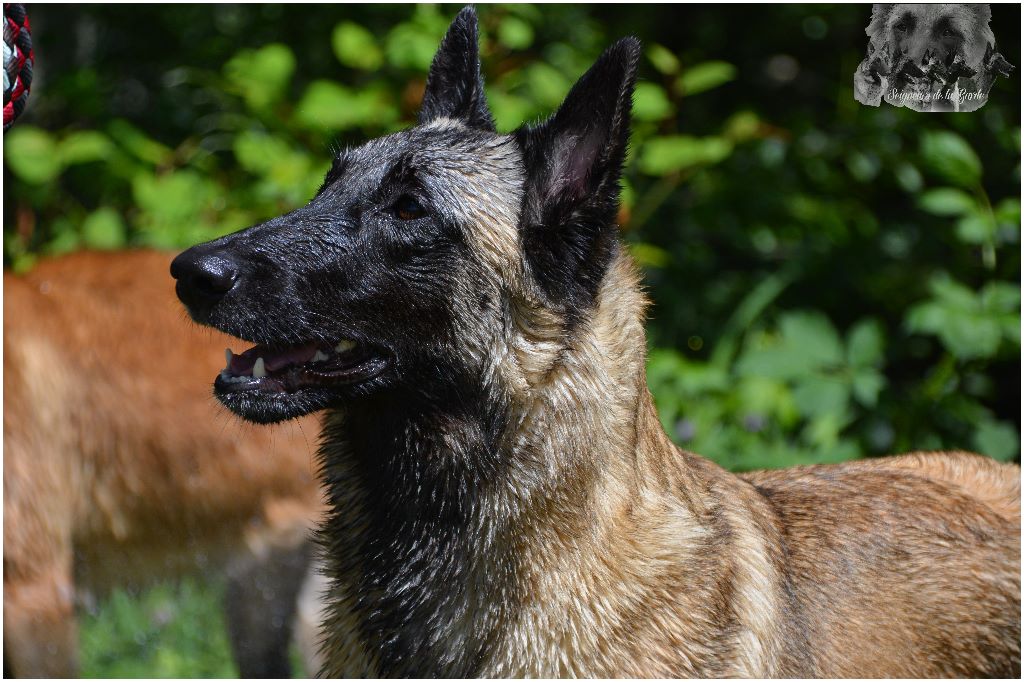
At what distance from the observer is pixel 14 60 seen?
227cm

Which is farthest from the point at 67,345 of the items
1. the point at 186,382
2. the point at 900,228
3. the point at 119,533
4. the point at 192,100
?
the point at 900,228

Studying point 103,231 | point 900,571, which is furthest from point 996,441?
point 103,231

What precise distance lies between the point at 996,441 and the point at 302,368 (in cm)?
377

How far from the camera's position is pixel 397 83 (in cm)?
570

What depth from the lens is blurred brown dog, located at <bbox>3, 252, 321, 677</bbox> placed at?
13.1 ft

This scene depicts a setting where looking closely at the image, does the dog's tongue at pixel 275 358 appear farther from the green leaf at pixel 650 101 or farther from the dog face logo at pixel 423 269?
the green leaf at pixel 650 101

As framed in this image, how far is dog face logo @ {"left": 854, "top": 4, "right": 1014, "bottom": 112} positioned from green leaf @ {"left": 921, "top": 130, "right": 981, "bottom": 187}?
0.38 metres

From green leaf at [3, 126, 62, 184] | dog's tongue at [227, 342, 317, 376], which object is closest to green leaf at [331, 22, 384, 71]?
green leaf at [3, 126, 62, 184]

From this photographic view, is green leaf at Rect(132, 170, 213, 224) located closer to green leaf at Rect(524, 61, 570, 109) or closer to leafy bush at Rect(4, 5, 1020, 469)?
leafy bush at Rect(4, 5, 1020, 469)

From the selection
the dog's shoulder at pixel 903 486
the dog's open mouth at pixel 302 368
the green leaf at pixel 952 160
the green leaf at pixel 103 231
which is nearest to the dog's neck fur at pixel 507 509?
the dog's open mouth at pixel 302 368

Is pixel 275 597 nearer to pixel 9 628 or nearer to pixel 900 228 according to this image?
pixel 9 628

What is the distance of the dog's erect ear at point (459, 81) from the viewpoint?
115 inches

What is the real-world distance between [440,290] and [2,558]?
91.7 inches

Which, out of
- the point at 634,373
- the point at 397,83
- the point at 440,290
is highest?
the point at 397,83
